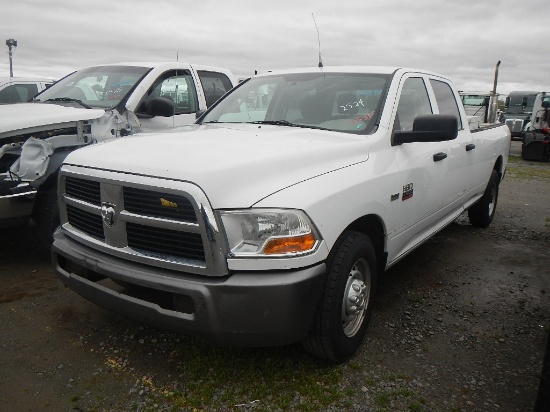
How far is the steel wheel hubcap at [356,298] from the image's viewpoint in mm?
2789

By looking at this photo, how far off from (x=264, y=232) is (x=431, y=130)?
152cm

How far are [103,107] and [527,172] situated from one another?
36.0ft

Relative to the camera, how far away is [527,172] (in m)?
12.3

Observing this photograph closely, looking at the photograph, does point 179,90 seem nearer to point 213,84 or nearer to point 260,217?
point 213,84

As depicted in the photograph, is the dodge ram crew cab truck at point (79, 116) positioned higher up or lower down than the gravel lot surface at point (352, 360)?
higher up

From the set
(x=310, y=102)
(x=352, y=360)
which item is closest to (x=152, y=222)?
(x=352, y=360)

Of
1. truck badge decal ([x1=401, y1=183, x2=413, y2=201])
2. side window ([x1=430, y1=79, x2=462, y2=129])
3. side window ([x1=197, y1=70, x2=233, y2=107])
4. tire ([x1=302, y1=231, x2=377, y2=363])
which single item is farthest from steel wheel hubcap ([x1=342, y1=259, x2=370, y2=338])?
side window ([x1=197, y1=70, x2=233, y2=107])

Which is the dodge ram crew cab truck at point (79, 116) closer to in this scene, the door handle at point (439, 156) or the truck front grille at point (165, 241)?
the truck front grille at point (165, 241)

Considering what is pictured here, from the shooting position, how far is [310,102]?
12.3 feet

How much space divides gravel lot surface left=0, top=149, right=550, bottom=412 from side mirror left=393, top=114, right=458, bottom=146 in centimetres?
132

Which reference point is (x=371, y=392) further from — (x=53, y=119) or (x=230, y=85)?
(x=230, y=85)

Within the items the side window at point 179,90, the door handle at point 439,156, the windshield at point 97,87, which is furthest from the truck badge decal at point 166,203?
the side window at point 179,90

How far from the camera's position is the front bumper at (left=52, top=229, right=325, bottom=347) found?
2.28 meters

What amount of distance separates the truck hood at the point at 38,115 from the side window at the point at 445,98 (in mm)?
3172
